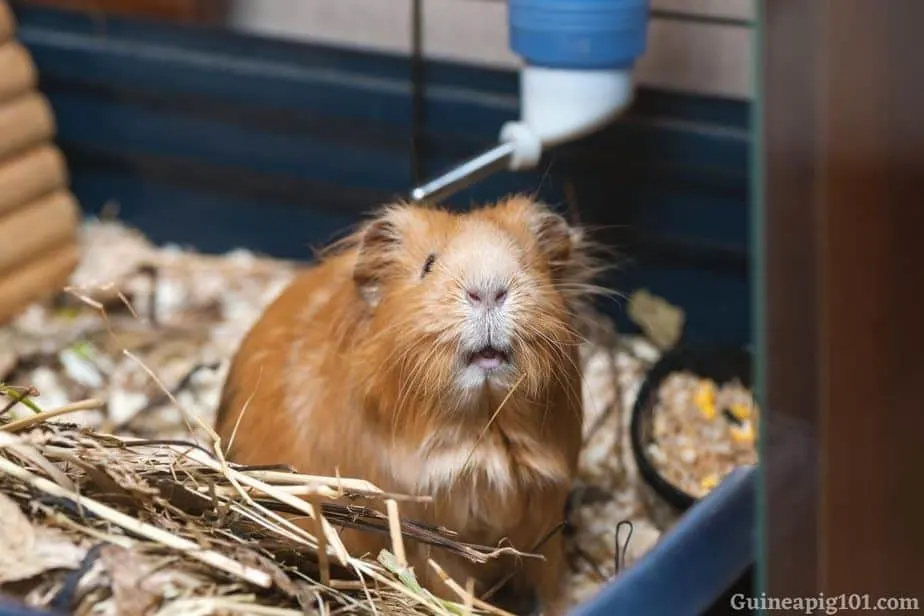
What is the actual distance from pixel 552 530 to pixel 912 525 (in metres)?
0.75

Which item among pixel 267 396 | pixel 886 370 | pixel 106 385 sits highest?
pixel 886 370

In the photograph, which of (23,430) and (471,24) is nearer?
(23,430)

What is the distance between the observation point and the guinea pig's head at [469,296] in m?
1.74

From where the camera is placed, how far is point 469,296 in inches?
68.6

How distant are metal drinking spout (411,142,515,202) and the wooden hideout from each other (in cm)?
136

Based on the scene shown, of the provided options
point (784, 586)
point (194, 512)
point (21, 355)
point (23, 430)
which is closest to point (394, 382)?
point (194, 512)

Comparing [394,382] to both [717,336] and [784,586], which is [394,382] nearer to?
[784,586]

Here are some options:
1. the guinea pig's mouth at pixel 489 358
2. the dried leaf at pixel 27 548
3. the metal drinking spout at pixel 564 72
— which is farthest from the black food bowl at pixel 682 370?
the dried leaf at pixel 27 548

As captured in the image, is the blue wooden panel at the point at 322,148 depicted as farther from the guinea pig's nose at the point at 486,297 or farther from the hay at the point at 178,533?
the hay at the point at 178,533

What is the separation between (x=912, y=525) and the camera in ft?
4.85

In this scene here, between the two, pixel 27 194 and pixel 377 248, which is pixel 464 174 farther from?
pixel 27 194

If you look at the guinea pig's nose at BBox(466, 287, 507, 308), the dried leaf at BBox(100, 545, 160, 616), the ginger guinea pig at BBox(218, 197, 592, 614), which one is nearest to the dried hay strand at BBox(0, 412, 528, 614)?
the dried leaf at BBox(100, 545, 160, 616)

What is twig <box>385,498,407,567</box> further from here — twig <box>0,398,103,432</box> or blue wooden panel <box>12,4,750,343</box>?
blue wooden panel <box>12,4,750,343</box>

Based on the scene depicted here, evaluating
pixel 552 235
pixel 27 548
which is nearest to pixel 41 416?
pixel 27 548
